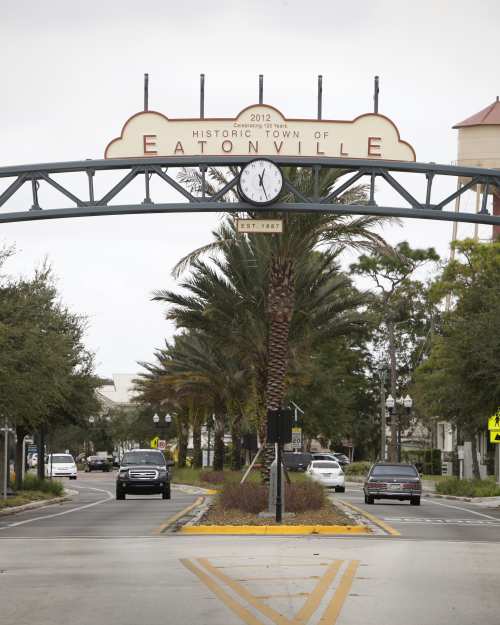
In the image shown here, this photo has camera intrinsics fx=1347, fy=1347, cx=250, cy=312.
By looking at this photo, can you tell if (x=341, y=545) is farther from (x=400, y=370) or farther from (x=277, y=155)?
(x=400, y=370)

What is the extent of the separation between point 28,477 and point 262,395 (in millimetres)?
11991

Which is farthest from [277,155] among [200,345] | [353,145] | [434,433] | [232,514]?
[434,433]

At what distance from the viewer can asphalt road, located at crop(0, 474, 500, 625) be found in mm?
12578

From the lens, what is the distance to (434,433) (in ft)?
348

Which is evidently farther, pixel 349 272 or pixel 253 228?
pixel 349 272

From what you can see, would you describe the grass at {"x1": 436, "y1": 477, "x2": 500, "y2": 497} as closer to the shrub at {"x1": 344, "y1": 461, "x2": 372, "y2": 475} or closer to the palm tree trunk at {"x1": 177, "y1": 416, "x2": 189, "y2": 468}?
the palm tree trunk at {"x1": 177, "y1": 416, "x2": 189, "y2": 468}

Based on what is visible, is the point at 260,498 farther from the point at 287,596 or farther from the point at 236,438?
the point at 236,438

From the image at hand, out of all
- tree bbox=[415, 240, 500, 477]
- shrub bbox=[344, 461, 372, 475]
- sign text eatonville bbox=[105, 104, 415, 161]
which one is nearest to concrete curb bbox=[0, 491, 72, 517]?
sign text eatonville bbox=[105, 104, 415, 161]

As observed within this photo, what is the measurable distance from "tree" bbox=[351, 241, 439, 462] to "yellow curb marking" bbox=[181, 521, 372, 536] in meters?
50.7

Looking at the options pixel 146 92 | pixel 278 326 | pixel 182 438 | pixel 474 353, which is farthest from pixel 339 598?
pixel 182 438

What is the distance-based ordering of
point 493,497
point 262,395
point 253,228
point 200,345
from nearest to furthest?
point 253,228 → point 262,395 → point 493,497 → point 200,345

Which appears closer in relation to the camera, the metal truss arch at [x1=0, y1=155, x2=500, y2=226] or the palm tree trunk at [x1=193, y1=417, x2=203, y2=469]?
the metal truss arch at [x1=0, y1=155, x2=500, y2=226]

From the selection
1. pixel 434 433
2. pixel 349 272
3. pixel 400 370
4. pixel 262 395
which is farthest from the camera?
pixel 434 433

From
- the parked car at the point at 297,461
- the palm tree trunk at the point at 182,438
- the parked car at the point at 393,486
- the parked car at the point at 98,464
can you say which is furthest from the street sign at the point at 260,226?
the parked car at the point at 98,464
